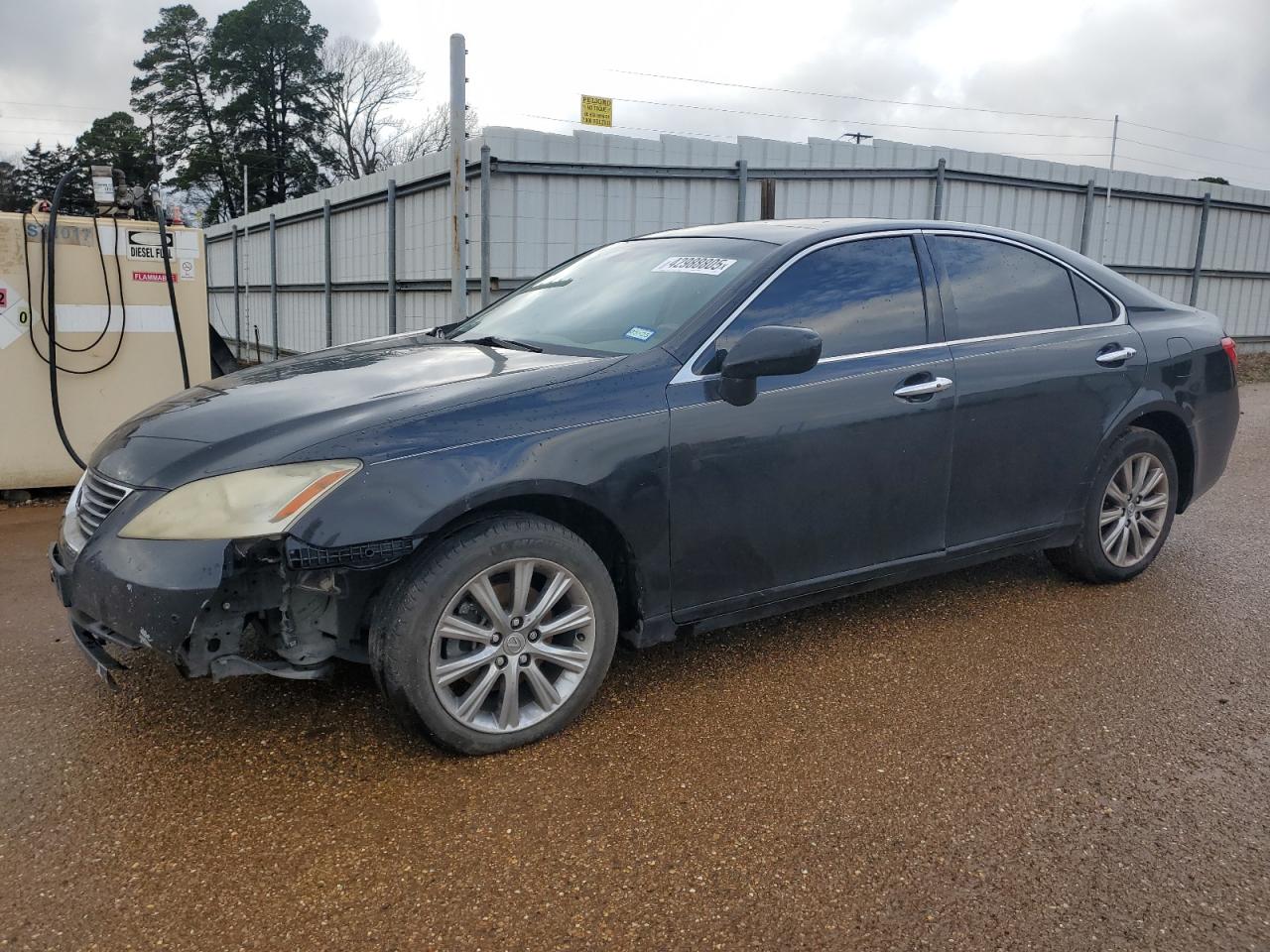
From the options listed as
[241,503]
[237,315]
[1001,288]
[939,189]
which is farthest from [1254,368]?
[237,315]

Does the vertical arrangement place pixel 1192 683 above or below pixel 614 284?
below

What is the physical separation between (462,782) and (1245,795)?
223cm

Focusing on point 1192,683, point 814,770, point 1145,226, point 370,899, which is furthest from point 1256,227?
point 370,899

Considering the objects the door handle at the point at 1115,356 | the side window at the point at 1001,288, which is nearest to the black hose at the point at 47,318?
the side window at the point at 1001,288

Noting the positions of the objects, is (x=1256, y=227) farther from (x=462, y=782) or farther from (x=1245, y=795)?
(x=462, y=782)

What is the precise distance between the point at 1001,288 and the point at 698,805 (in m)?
2.59

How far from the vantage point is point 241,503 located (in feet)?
8.77

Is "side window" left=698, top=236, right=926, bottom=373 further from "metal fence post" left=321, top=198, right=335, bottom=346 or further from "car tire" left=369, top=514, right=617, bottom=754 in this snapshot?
"metal fence post" left=321, top=198, right=335, bottom=346

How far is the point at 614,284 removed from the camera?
12.8 feet

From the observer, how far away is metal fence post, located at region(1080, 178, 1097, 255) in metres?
14.5

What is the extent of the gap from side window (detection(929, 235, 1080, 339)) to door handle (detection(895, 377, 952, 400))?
26cm

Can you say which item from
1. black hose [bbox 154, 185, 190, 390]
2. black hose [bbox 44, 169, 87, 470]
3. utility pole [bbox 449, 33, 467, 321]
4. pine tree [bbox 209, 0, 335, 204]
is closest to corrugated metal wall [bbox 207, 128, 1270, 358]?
utility pole [bbox 449, 33, 467, 321]

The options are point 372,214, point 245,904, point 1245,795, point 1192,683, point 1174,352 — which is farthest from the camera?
point 372,214

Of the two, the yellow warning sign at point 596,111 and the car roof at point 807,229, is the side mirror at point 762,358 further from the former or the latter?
the yellow warning sign at point 596,111
